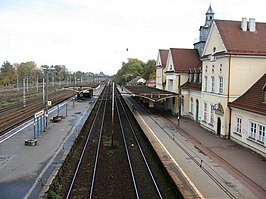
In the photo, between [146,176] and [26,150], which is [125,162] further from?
[26,150]


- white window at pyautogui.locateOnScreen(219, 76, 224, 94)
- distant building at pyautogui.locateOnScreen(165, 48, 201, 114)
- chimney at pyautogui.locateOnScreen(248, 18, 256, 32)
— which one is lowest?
white window at pyautogui.locateOnScreen(219, 76, 224, 94)

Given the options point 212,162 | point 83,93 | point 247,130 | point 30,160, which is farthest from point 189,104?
point 83,93

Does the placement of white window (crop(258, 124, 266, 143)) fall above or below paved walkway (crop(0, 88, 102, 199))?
above

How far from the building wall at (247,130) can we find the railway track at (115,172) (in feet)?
19.5

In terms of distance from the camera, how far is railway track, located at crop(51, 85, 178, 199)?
12766mm

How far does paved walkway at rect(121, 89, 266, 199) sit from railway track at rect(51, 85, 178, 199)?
126cm

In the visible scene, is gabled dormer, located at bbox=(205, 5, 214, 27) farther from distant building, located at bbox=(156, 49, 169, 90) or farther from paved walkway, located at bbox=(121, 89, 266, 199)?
paved walkway, located at bbox=(121, 89, 266, 199)

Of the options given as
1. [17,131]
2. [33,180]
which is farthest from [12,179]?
[17,131]

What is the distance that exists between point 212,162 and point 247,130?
442 centimetres

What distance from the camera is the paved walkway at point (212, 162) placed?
40.4ft

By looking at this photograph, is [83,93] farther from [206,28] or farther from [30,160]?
[30,160]

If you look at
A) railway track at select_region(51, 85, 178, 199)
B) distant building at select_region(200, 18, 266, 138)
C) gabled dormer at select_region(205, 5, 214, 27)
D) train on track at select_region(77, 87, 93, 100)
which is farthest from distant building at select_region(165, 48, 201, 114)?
train on track at select_region(77, 87, 93, 100)

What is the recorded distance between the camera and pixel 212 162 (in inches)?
640

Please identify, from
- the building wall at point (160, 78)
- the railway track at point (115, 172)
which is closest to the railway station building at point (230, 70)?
the railway track at point (115, 172)
